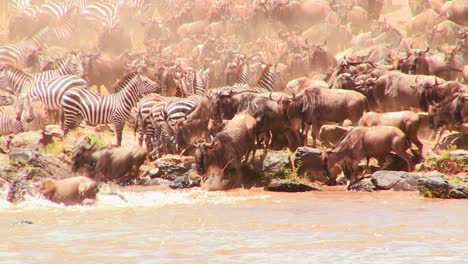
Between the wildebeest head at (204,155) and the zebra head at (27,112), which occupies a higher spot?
the zebra head at (27,112)

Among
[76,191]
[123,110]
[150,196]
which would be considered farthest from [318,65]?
[76,191]

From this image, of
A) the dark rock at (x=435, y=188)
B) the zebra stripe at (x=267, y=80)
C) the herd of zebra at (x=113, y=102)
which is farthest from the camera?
the zebra stripe at (x=267, y=80)

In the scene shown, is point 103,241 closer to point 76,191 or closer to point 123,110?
point 76,191

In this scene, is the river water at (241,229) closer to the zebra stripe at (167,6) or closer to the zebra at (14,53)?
the zebra at (14,53)

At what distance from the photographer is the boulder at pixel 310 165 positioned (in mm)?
17141

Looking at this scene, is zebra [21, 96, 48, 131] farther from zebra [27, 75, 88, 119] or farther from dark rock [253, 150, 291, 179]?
dark rock [253, 150, 291, 179]

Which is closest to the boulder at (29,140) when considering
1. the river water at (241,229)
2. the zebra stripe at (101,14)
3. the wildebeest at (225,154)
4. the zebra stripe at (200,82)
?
the wildebeest at (225,154)

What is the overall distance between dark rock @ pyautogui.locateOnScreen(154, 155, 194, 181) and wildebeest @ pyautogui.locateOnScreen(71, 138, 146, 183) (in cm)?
52

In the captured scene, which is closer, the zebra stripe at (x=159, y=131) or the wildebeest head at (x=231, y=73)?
the zebra stripe at (x=159, y=131)

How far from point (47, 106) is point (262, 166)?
24.7 ft

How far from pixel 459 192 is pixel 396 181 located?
158 centimetres

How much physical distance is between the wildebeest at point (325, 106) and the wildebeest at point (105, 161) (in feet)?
11.5

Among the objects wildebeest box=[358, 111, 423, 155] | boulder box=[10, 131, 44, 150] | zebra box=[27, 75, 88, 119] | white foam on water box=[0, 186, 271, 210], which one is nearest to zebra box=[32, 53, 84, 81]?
zebra box=[27, 75, 88, 119]

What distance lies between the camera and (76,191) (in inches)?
557
